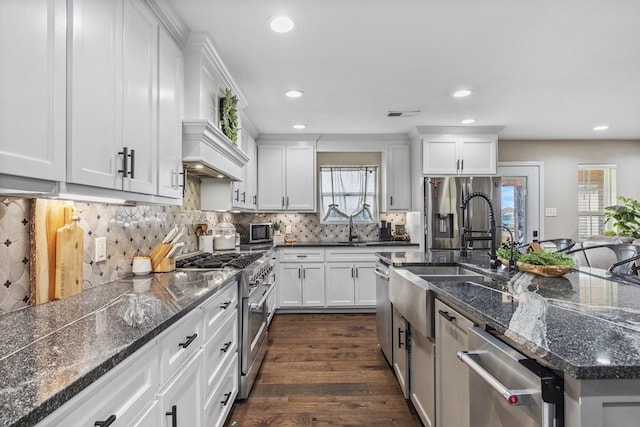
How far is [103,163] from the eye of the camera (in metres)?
1.31

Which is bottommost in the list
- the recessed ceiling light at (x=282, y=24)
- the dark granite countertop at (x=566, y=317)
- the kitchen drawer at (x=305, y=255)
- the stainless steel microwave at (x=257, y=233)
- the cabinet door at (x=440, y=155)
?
the kitchen drawer at (x=305, y=255)

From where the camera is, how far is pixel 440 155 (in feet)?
14.6

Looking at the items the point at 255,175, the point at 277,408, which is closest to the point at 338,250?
the point at 255,175

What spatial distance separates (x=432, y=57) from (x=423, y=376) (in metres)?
2.18

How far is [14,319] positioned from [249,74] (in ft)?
7.41

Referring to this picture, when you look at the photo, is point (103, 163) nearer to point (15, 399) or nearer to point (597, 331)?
point (15, 399)

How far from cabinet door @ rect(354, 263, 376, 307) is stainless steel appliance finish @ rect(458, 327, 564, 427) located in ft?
10.5

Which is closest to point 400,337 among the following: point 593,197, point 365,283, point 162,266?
point 162,266

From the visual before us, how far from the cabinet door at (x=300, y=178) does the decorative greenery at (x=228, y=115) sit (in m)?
1.92

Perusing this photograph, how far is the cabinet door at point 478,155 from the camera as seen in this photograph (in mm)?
4461

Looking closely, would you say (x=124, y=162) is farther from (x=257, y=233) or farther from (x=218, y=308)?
(x=257, y=233)

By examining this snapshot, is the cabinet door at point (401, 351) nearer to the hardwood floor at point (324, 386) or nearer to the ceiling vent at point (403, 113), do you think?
the hardwood floor at point (324, 386)

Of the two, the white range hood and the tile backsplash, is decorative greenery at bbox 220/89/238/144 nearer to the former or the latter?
the white range hood

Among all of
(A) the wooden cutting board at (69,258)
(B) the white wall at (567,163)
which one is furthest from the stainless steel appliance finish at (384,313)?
(B) the white wall at (567,163)
